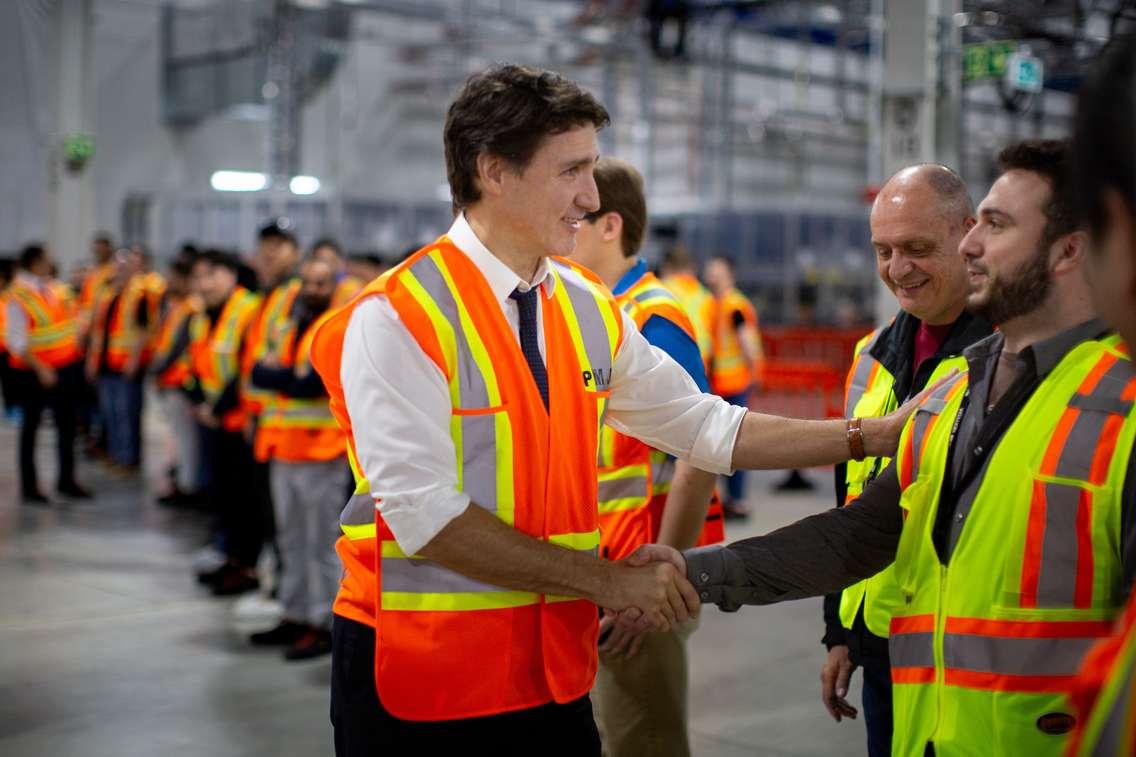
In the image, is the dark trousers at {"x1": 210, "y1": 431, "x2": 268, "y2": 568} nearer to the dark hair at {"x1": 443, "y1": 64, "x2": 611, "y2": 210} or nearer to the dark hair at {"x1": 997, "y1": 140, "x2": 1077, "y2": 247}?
the dark hair at {"x1": 443, "y1": 64, "x2": 611, "y2": 210}

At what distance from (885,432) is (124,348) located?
9973 millimetres

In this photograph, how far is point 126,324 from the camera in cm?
1116

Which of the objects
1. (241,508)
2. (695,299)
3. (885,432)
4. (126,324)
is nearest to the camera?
(885,432)

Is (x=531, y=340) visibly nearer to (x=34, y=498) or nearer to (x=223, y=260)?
(x=223, y=260)

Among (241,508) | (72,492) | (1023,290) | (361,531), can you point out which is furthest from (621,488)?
(72,492)

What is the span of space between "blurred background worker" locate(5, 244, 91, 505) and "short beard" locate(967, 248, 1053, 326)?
30.1 feet

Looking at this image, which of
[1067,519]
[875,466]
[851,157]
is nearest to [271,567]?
[875,466]

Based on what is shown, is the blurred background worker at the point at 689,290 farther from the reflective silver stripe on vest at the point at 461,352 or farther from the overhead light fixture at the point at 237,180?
the overhead light fixture at the point at 237,180

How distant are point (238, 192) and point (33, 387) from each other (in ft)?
42.0

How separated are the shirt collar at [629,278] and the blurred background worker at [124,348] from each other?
337 inches

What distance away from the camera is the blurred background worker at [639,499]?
303 cm

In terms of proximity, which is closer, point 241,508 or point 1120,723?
point 1120,723

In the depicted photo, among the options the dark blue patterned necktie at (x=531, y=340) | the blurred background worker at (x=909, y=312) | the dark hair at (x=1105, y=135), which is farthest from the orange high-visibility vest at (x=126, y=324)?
the dark hair at (x=1105, y=135)

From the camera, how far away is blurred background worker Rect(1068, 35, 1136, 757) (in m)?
1.04
